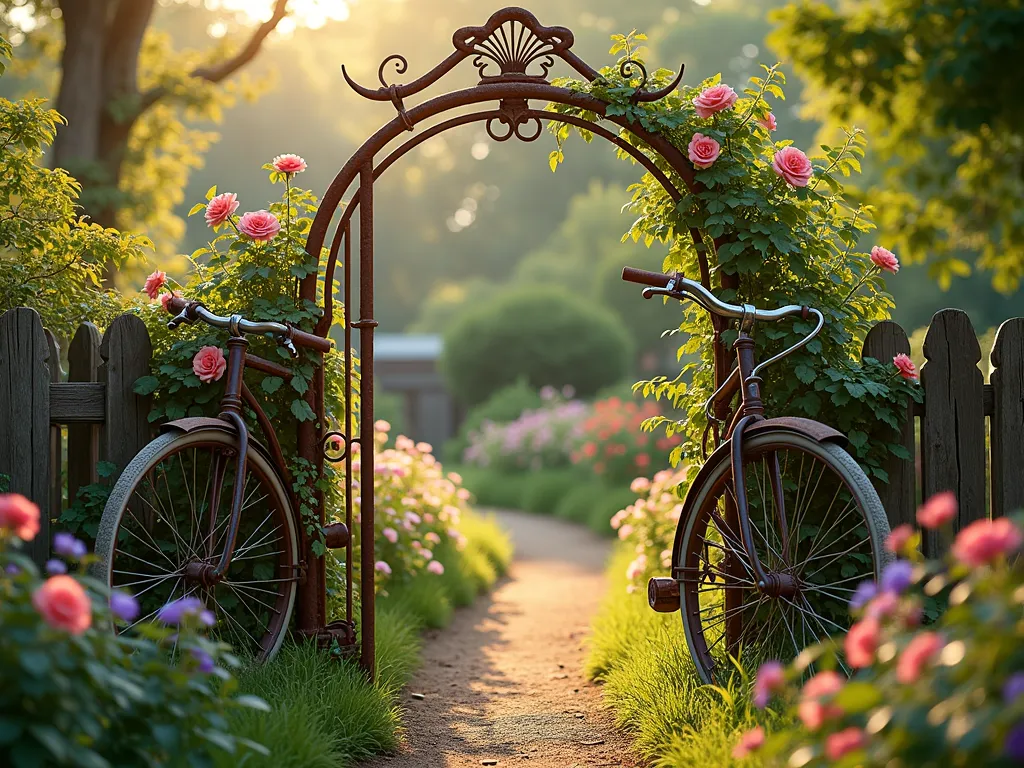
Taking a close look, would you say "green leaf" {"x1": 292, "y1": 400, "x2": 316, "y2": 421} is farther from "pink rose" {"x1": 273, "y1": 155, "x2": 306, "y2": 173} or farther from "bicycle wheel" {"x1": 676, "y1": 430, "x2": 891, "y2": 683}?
"bicycle wheel" {"x1": 676, "y1": 430, "x2": 891, "y2": 683}

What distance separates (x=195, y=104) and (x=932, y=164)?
315 inches

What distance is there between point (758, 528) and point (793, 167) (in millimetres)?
1283

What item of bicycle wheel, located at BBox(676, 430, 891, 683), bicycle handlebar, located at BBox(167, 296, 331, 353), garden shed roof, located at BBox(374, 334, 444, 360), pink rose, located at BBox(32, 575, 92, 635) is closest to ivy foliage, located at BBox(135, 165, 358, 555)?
bicycle handlebar, located at BBox(167, 296, 331, 353)

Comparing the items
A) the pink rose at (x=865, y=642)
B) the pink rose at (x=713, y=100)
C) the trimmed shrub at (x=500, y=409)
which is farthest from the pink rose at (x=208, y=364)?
the trimmed shrub at (x=500, y=409)

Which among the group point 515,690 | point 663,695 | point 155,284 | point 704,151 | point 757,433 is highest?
point 704,151

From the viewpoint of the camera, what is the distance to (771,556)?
341 cm

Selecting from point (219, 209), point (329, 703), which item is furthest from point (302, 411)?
point (329, 703)

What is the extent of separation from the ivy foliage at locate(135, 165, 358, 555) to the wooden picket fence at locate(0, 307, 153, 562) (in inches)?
3.8

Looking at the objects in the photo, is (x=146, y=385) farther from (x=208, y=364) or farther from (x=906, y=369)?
(x=906, y=369)

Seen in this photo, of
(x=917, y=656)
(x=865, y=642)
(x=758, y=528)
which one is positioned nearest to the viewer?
(x=917, y=656)

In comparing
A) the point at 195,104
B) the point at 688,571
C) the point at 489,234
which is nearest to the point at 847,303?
the point at 688,571

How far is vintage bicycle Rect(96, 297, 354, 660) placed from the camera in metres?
3.39

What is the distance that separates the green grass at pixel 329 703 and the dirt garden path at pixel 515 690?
9 centimetres

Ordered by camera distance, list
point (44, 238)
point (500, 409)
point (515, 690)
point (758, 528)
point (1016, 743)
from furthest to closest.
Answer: point (500, 409) → point (515, 690) → point (44, 238) → point (758, 528) → point (1016, 743)
